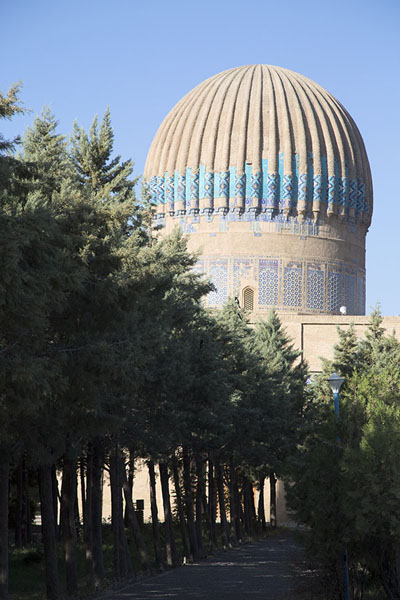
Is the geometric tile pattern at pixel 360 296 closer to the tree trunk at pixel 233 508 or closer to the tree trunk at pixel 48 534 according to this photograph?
the tree trunk at pixel 233 508

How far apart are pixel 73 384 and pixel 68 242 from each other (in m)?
1.69

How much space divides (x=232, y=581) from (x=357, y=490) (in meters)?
5.68

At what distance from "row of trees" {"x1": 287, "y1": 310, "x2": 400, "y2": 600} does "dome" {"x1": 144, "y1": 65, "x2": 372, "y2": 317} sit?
28269 mm

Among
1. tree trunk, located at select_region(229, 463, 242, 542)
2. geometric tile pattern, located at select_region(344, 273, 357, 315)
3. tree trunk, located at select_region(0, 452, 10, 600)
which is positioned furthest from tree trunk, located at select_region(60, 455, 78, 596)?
geometric tile pattern, located at select_region(344, 273, 357, 315)

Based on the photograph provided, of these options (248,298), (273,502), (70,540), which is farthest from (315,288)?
(70,540)

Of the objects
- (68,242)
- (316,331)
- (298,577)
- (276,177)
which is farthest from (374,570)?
(276,177)

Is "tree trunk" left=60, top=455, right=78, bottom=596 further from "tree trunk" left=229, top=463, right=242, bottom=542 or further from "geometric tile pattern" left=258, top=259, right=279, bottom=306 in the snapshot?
"geometric tile pattern" left=258, top=259, right=279, bottom=306

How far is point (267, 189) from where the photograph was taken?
145ft

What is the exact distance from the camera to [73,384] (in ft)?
37.7

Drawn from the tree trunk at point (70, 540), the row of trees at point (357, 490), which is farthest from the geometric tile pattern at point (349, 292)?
the tree trunk at point (70, 540)

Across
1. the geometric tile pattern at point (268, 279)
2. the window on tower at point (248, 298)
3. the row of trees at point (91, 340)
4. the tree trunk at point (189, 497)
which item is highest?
the geometric tile pattern at point (268, 279)

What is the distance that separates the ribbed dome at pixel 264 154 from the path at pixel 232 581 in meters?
22.4

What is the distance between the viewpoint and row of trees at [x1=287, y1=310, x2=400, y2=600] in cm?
1369

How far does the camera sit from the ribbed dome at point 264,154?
44.2 m
